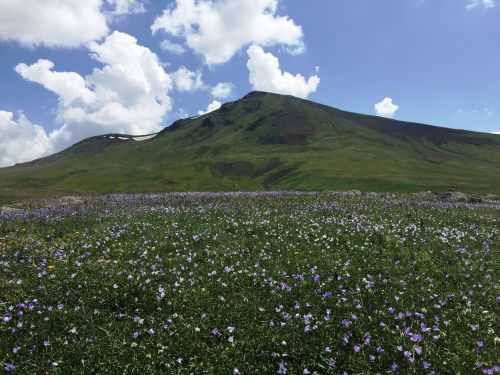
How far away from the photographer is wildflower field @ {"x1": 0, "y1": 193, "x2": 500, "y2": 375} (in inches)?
289

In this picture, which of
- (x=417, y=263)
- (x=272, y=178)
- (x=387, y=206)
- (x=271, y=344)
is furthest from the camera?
(x=272, y=178)

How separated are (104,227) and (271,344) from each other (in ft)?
35.9

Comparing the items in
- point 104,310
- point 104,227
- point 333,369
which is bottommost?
point 333,369

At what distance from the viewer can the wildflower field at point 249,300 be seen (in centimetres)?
733

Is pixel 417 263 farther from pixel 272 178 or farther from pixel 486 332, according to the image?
pixel 272 178

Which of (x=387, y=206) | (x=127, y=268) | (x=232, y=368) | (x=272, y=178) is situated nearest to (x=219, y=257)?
(x=127, y=268)

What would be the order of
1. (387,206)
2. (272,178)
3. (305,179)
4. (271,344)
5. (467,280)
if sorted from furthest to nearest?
(272,178), (305,179), (387,206), (467,280), (271,344)

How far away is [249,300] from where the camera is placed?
31.4 ft

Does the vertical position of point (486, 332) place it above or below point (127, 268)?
below

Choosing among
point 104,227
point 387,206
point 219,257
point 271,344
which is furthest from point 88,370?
point 387,206

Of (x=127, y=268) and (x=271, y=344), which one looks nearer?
(x=271, y=344)

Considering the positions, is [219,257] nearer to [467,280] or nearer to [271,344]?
[271,344]

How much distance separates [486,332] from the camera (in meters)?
8.09

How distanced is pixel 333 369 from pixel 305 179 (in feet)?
345
